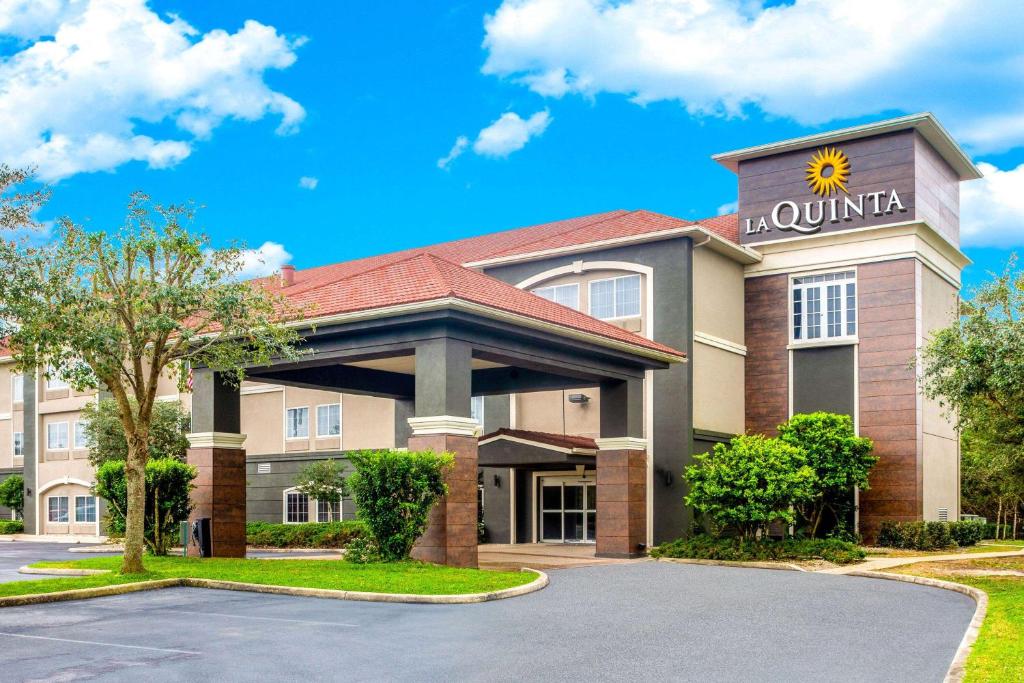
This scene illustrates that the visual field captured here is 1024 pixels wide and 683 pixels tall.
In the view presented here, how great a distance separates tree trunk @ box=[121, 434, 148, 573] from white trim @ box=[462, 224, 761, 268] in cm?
1492

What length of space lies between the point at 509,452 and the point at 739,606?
44.1 ft

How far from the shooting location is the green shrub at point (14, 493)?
44.8 m

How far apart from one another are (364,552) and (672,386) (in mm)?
11998

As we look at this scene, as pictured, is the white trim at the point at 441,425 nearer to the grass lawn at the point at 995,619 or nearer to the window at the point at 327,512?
the grass lawn at the point at 995,619

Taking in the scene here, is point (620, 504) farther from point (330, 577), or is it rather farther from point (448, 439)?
point (330, 577)

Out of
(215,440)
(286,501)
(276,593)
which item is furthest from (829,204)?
(286,501)

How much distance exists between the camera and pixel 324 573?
18000mm

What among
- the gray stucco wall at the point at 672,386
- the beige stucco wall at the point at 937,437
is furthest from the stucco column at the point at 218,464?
the beige stucco wall at the point at 937,437

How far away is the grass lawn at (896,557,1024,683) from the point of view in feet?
33.3

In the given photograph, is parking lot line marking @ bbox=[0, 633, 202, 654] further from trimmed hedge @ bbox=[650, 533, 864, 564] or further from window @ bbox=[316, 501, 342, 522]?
window @ bbox=[316, 501, 342, 522]

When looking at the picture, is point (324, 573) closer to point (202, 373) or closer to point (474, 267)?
point (202, 373)

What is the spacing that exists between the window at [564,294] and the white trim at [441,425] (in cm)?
1168

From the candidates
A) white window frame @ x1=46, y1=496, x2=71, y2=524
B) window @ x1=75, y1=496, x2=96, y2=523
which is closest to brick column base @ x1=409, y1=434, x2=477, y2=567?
window @ x1=75, y1=496, x2=96, y2=523

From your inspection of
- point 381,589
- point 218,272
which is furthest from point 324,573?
point 218,272
